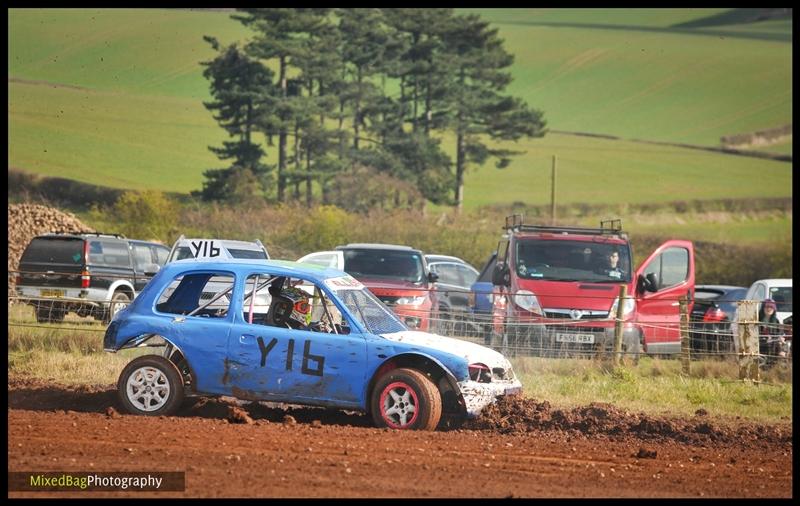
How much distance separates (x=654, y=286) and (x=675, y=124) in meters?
69.0

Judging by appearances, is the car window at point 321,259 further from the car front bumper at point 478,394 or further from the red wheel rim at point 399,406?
the red wheel rim at point 399,406

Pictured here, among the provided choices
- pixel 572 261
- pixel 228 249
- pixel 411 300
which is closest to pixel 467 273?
pixel 411 300

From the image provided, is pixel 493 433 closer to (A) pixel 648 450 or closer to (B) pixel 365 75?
A: (A) pixel 648 450

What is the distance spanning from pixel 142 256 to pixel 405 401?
15.4 m

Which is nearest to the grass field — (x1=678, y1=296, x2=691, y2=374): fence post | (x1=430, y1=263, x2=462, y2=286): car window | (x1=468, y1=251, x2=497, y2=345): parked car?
(x1=430, y1=263, x2=462, y2=286): car window

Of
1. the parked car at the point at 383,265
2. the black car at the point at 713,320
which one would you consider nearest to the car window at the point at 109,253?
the parked car at the point at 383,265

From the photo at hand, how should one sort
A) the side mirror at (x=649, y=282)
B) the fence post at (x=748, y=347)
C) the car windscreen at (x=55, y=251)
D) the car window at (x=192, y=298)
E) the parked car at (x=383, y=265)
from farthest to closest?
1. the car windscreen at (x=55, y=251)
2. the parked car at (x=383, y=265)
3. the side mirror at (x=649, y=282)
4. the fence post at (x=748, y=347)
5. the car window at (x=192, y=298)

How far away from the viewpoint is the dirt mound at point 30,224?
34.2 meters

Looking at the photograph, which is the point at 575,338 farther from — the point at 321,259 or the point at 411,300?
the point at 321,259

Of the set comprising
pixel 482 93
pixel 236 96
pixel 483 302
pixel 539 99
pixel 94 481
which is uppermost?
pixel 539 99

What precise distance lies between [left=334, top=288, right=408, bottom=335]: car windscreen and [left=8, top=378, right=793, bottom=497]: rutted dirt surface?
3.38 ft

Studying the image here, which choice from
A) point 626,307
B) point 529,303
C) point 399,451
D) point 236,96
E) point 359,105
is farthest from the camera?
point 359,105

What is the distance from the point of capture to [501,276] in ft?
64.5

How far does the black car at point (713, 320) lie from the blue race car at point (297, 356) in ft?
18.2
